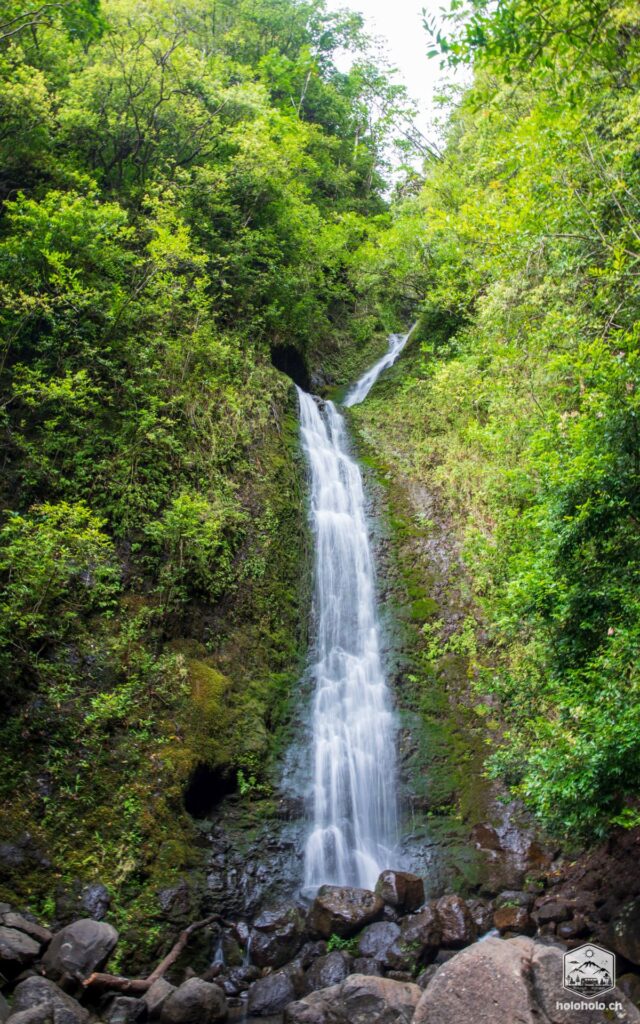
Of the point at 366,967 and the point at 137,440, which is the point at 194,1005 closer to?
the point at 366,967

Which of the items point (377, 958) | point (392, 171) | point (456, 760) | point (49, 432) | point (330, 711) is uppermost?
point (392, 171)

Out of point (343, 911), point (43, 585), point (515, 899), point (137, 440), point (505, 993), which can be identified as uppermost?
point (137, 440)

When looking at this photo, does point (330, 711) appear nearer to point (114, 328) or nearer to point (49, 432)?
point (49, 432)

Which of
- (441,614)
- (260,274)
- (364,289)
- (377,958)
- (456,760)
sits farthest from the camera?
(364,289)

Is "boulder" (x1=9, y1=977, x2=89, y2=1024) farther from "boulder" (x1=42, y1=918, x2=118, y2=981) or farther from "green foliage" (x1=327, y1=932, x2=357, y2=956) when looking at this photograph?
"green foliage" (x1=327, y1=932, x2=357, y2=956)

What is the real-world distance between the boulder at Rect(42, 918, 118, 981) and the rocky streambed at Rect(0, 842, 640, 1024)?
0.01m

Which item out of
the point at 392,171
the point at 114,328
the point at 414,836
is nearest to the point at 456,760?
the point at 414,836

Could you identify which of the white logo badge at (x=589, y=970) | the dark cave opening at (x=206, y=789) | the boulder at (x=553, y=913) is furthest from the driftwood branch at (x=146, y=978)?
the white logo badge at (x=589, y=970)

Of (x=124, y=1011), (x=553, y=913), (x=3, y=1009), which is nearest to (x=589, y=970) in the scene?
(x=553, y=913)

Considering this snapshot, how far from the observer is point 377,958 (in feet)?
25.4

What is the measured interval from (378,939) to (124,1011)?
310 centimetres

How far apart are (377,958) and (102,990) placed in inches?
125

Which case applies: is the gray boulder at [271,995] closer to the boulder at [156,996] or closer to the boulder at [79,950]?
the boulder at [156,996]

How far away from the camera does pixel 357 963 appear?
7.67 meters
